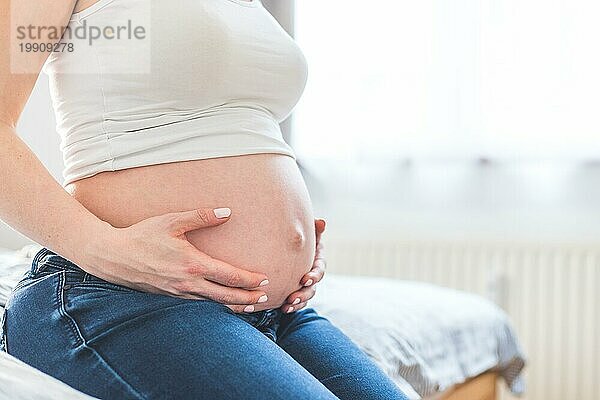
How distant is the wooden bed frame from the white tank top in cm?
78

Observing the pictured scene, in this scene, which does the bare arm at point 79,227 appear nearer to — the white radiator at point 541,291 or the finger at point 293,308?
the finger at point 293,308

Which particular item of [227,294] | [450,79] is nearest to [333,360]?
[227,294]

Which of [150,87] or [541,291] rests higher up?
[150,87]

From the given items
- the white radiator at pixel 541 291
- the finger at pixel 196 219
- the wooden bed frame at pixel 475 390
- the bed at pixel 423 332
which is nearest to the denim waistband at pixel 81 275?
the finger at pixel 196 219

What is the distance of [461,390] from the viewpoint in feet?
5.71

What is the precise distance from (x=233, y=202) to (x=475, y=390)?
3.28 ft

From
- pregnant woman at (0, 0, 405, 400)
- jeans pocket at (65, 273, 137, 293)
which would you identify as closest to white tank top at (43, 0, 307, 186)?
pregnant woman at (0, 0, 405, 400)

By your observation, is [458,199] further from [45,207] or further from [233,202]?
[45,207]

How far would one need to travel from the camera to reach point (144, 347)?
86 centimetres

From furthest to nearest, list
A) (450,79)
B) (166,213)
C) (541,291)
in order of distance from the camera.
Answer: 1. (450,79)
2. (541,291)
3. (166,213)

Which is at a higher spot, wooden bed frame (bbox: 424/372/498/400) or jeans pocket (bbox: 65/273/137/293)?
jeans pocket (bbox: 65/273/137/293)

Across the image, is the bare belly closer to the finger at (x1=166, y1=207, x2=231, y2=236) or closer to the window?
the finger at (x1=166, y1=207, x2=231, y2=236)

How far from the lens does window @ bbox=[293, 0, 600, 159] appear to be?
2.68 metres

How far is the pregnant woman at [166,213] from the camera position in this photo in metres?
0.87
